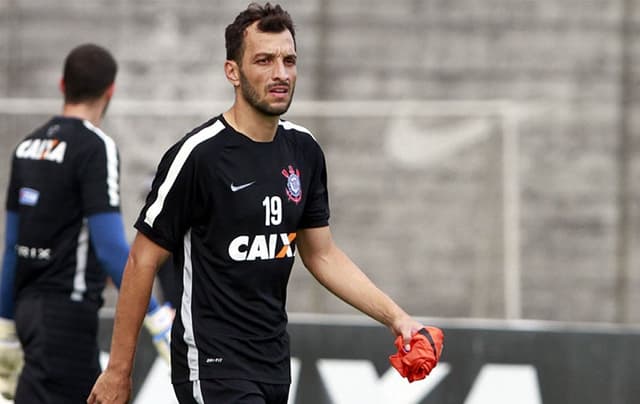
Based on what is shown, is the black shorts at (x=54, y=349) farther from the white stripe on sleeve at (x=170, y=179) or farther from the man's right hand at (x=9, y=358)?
the white stripe on sleeve at (x=170, y=179)

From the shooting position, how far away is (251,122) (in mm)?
4211

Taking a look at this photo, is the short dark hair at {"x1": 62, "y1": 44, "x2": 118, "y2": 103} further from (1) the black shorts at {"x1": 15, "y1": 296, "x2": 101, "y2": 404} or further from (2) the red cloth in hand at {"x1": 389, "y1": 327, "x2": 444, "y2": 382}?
(2) the red cloth in hand at {"x1": 389, "y1": 327, "x2": 444, "y2": 382}

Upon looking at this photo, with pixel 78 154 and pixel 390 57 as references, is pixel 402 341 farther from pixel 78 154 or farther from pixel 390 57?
pixel 390 57

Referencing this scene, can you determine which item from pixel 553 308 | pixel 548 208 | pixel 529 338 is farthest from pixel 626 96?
pixel 529 338

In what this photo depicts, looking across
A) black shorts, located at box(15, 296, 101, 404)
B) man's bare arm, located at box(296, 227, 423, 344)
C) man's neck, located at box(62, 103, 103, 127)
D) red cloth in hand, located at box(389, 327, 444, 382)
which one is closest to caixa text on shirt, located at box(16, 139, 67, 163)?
man's neck, located at box(62, 103, 103, 127)

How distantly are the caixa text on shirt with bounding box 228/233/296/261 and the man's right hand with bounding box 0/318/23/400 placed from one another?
180cm

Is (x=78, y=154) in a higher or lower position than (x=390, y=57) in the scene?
lower

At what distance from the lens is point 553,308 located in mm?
11633

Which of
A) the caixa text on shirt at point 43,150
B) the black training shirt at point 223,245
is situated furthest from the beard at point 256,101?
the caixa text on shirt at point 43,150

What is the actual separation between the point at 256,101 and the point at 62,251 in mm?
1589

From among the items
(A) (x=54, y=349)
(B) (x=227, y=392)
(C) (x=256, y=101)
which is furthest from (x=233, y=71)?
(A) (x=54, y=349)

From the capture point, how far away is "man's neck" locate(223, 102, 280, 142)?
420 centimetres

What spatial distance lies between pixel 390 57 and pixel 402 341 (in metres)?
8.25

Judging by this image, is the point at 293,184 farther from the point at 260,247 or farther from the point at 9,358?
the point at 9,358
